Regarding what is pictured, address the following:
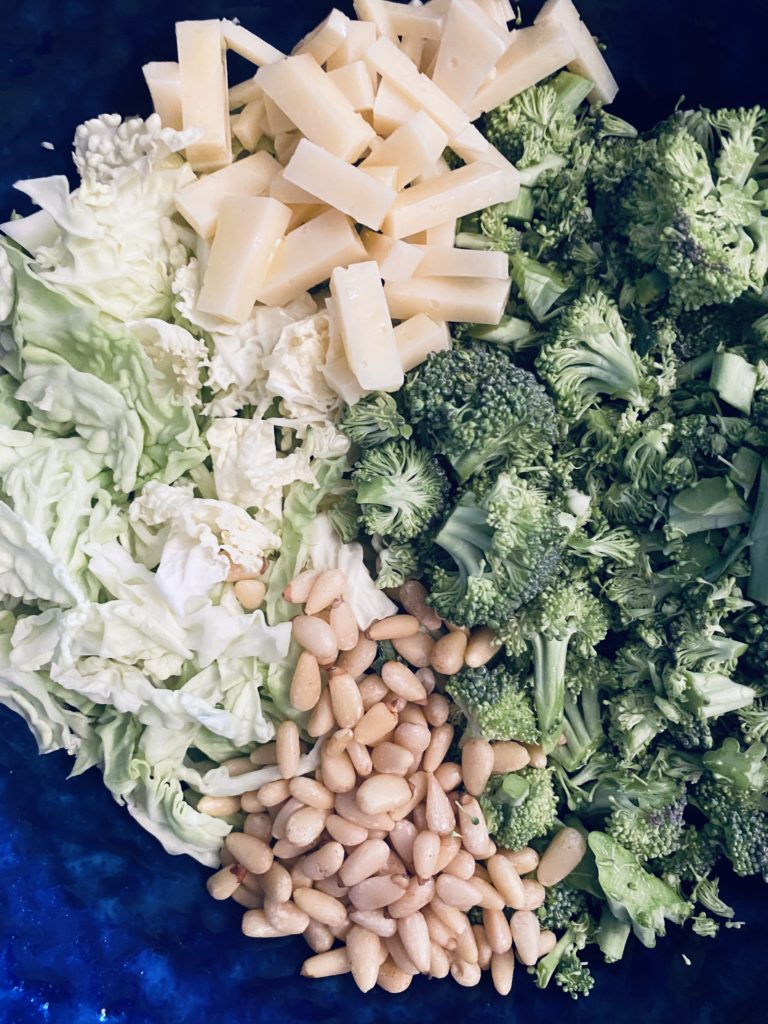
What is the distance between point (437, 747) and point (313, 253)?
144cm

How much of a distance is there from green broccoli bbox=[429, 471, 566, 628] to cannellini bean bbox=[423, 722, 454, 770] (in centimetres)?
38

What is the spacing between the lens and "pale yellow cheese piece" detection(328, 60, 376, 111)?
2324 millimetres

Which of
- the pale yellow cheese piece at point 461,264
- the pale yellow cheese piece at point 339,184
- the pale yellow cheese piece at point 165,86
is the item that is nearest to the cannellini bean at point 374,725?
the pale yellow cheese piece at point 461,264

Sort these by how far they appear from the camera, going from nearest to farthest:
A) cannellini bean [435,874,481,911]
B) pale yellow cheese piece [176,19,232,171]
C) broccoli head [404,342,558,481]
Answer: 1. broccoli head [404,342,558,481]
2. pale yellow cheese piece [176,19,232,171]
3. cannellini bean [435,874,481,911]

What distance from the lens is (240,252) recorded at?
2330 mm

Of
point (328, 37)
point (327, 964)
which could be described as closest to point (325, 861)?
point (327, 964)

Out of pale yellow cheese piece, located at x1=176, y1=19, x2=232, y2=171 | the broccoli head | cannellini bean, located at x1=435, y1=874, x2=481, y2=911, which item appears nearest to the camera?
the broccoli head

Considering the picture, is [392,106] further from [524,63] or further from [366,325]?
[366,325]

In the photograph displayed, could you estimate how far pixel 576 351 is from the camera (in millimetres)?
2324

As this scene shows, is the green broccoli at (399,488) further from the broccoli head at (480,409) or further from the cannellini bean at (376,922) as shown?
the cannellini bean at (376,922)

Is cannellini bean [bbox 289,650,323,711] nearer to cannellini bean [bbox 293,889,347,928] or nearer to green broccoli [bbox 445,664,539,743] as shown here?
green broccoli [bbox 445,664,539,743]

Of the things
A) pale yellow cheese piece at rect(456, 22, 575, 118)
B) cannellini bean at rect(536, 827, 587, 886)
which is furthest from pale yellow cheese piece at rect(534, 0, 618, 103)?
cannellini bean at rect(536, 827, 587, 886)

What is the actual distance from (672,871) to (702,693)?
24.7 inches

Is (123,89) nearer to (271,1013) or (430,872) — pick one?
(430,872)
